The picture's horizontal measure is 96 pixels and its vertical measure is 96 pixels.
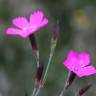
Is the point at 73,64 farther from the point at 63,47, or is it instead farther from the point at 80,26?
the point at 80,26

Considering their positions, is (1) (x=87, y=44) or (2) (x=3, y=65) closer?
(2) (x=3, y=65)

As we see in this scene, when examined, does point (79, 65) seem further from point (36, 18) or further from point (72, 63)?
point (36, 18)

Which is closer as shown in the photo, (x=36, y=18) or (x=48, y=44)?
(x=36, y=18)

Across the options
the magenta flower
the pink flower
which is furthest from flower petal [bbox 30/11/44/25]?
the magenta flower

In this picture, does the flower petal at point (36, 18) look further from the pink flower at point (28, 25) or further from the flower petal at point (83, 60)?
the flower petal at point (83, 60)

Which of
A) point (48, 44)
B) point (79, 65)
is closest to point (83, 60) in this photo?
point (79, 65)

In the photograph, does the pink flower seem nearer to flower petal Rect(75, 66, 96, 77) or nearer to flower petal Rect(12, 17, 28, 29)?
flower petal Rect(12, 17, 28, 29)

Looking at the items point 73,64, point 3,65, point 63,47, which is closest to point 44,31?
point 63,47
